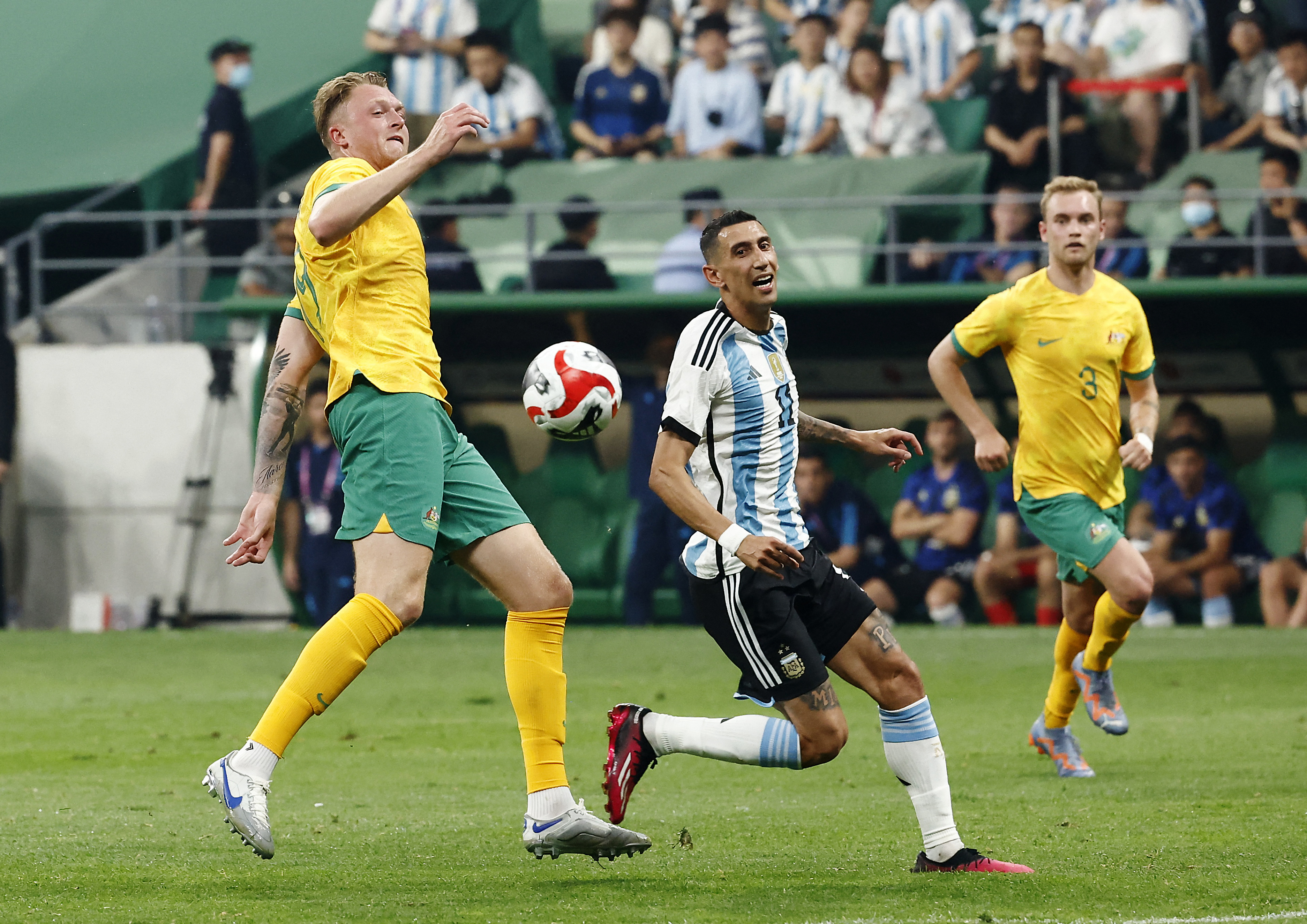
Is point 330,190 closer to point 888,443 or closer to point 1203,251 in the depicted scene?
point 888,443

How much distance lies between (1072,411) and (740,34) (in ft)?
37.1

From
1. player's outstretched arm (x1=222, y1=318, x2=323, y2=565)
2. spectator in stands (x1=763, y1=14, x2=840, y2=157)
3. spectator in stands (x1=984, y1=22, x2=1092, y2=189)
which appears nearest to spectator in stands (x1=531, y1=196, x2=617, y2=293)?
spectator in stands (x1=763, y1=14, x2=840, y2=157)

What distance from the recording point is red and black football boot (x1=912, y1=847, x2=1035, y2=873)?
5215 millimetres

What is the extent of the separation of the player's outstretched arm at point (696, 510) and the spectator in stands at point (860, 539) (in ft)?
33.1

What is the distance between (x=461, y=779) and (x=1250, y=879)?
3584 mm

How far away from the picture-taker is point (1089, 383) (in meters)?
8.04

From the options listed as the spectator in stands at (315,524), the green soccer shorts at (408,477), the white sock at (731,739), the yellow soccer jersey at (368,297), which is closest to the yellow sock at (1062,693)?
the white sock at (731,739)

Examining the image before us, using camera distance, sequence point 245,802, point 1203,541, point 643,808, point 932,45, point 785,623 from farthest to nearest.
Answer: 1. point 932,45
2. point 1203,541
3. point 643,808
4. point 785,623
5. point 245,802

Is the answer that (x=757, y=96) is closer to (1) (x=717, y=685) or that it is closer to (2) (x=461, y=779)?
(1) (x=717, y=685)

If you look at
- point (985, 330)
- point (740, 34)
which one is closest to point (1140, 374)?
point (985, 330)

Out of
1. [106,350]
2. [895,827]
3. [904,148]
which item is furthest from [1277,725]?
[106,350]

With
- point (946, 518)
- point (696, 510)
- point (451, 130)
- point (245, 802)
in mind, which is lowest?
point (946, 518)

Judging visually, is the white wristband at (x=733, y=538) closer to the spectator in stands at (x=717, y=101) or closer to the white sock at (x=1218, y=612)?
the white sock at (x=1218, y=612)

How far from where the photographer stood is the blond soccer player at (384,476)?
5.11 meters
